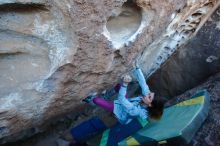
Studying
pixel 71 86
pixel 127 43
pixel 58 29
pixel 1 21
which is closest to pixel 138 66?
pixel 127 43

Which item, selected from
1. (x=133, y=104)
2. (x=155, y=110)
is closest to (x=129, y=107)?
(x=133, y=104)

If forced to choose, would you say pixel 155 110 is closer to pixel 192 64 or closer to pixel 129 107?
pixel 129 107

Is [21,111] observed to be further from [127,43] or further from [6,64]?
[127,43]

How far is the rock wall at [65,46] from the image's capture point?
1.58 metres

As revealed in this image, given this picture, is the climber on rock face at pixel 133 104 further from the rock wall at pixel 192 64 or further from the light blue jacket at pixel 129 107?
the rock wall at pixel 192 64

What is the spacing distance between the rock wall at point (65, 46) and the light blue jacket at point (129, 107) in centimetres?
11

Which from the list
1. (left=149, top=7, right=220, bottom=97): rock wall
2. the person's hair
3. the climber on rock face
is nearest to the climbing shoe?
the climber on rock face

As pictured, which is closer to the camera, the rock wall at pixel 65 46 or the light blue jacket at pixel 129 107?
A: the rock wall at pixel 65 46

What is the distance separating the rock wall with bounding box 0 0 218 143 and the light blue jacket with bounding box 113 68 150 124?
0.11 metres

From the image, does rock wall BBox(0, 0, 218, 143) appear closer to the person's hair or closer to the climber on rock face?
the climber on rock face

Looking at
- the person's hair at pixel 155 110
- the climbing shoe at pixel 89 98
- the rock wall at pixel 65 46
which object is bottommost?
the person's hair at pixel 155 110

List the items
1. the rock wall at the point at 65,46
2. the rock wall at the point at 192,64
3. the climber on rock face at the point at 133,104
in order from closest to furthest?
the rock wall at the point at 65,46
the climber on rock face at the point at 133,104
the rock wall at the point at 192,64

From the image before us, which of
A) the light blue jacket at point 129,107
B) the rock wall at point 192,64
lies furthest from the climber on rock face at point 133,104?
the rock wall at point 192,64

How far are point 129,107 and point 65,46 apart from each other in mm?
499
